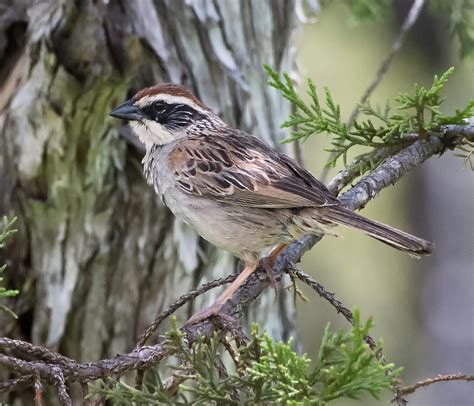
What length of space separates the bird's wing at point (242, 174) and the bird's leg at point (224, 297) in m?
0.36

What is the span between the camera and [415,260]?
12.6 m

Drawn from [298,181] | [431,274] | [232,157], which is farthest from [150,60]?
[431,274]

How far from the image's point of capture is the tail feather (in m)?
3.80

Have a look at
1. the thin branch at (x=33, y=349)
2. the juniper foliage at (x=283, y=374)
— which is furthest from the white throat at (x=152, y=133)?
the thin branch at (x=33, y=349)

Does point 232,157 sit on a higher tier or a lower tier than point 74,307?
higher

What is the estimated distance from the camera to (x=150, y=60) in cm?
565

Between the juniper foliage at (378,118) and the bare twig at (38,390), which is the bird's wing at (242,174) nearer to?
the juniper foliage at (378,118)

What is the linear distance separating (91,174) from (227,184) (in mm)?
1238

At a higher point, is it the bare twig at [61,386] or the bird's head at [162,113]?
the bird's head at [162,113]

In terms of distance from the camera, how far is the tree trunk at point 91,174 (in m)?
5.48

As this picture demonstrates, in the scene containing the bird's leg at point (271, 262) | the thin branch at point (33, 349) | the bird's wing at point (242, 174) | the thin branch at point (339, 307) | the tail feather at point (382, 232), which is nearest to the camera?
the thin branch at point (33, 349)

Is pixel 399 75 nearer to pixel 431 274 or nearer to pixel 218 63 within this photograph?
pixel 431 274

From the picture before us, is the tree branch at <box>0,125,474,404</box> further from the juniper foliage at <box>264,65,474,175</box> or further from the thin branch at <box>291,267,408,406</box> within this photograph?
the thin branch at <box>291,267,408,406</box>

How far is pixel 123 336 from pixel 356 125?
2.46 metres
